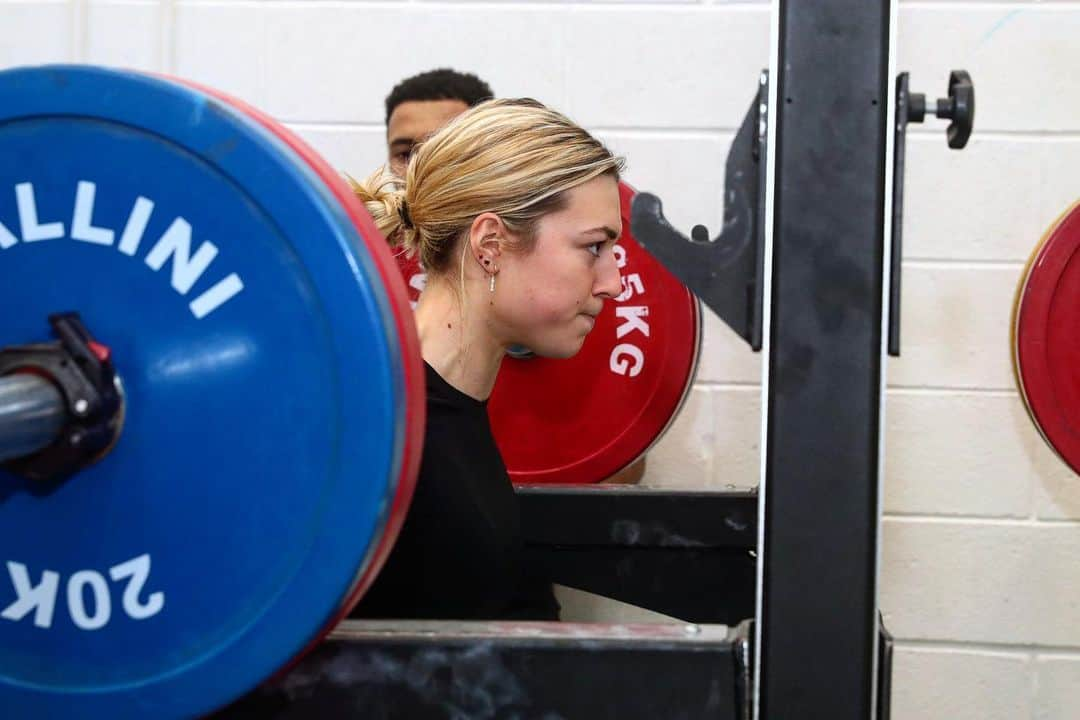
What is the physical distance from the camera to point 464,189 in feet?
4.13

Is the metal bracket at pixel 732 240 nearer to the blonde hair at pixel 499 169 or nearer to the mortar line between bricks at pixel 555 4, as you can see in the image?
the blonde hair at pixel 499 169

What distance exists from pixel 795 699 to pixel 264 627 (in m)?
0.34

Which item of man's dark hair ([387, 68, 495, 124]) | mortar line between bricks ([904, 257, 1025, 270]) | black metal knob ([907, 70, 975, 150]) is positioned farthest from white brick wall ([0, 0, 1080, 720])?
black metal knob ([907, 70, 975, 150])

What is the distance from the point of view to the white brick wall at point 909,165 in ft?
7.07

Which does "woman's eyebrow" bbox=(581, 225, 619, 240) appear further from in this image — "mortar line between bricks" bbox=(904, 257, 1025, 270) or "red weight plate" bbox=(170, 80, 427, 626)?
"mortar line between bricks" bbox=(904, 257, 1025, 270)

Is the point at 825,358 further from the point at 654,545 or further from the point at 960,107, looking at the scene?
the point at 654,545

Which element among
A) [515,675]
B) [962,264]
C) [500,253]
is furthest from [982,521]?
[515,675]

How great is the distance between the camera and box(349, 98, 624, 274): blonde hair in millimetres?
1240

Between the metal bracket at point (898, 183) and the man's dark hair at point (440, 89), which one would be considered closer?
the metal bracket at point (898, 183)

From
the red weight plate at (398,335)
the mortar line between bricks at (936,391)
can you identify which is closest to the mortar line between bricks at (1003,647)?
the mortar line between bricks at (936,391)

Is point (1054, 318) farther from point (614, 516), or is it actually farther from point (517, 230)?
point (517, 230)

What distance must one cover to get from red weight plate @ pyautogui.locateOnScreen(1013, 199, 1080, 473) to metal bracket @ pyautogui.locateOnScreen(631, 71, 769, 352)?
0.77 metres

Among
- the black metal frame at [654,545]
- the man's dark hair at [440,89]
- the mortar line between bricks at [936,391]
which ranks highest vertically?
the man's dark hair at [440,89]

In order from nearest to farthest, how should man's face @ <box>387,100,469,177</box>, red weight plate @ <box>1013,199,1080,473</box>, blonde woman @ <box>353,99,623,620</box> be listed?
blonde woman @ <box>353,99,623,620</box> → red weight plate @ <box>1013,199,1080,473</box> → man's face @ <box>387,100,469,177</box>
